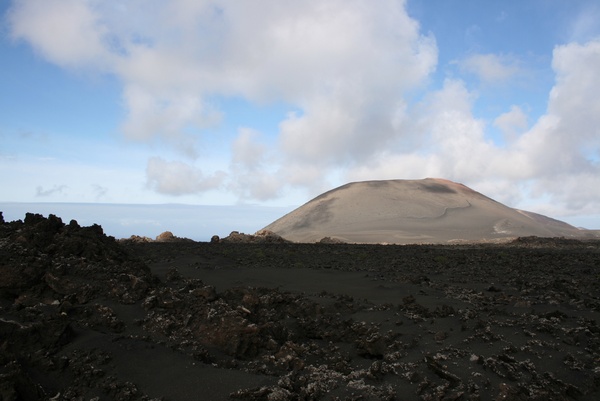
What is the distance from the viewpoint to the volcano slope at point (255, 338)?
157 inches

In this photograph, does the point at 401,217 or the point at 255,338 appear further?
the point at 401,217

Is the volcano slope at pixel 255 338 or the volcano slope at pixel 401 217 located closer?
the volcano slope at pixel 255 338

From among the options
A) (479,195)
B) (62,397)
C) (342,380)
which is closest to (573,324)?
(342,380)

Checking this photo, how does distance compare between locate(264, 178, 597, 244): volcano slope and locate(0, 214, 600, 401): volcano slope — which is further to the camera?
locate(264, 178, 597, 244): volcano slope

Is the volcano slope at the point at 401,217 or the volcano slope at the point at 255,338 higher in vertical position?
the volcano slope at the point at 401,217

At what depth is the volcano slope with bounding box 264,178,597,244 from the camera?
47938 mm

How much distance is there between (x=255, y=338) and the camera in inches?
198

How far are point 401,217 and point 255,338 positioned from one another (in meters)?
54.0

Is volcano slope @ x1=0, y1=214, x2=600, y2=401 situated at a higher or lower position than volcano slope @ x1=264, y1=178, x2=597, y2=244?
lower

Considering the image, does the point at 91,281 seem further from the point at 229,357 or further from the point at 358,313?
the point at 358,313

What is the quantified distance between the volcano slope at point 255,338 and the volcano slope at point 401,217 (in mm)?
35269

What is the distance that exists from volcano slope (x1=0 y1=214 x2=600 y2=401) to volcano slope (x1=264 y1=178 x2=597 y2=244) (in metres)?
35.3

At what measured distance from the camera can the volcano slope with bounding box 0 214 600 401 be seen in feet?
13.1

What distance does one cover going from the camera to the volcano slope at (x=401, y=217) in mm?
47938
